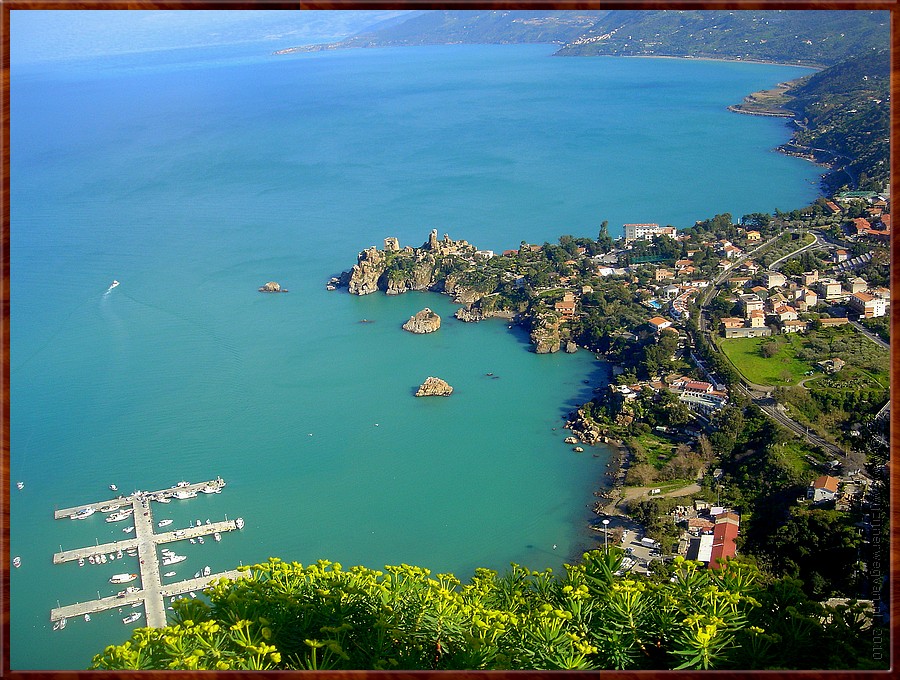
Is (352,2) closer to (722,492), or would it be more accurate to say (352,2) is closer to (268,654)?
Answer: (268,654)

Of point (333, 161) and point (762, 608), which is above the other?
point (762, 608)

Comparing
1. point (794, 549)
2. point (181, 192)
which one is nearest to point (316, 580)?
point (794, 549)

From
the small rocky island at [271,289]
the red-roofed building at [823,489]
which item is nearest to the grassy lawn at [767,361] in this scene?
the red-roofed building at [823,489]

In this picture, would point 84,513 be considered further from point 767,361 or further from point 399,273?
point 399,273

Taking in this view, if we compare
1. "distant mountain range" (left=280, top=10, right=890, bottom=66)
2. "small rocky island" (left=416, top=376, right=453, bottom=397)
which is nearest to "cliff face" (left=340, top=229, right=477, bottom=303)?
"small rocky island" (left=416, top=376, right=453, bottom=397)

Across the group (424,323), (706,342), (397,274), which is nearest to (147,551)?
(424,323)

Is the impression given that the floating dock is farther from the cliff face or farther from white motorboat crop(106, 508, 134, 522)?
the cliff face
